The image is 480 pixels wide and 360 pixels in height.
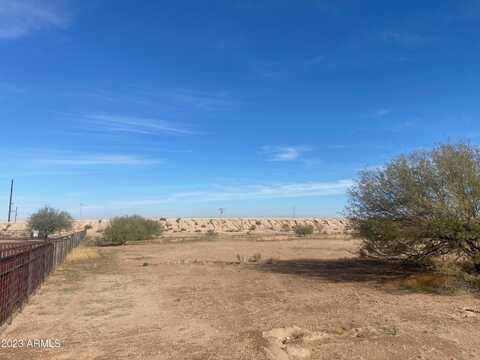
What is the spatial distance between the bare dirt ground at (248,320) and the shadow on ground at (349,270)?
0.27 m

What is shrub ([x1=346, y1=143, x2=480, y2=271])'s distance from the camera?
628 inches

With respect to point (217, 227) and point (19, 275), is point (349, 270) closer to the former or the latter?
point (19, 275)

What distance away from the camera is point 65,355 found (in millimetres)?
8422

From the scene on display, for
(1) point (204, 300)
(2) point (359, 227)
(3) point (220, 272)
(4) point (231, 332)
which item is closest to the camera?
(4) point (231, 332)

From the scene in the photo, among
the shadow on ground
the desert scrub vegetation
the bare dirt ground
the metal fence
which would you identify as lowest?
the bare dirt ground

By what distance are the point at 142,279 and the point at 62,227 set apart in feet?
165

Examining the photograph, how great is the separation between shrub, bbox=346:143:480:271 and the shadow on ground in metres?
1.30

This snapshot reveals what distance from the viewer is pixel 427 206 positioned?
16.4 m

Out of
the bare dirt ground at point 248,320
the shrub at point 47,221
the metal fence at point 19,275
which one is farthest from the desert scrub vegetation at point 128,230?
the metal fence at point 19,275

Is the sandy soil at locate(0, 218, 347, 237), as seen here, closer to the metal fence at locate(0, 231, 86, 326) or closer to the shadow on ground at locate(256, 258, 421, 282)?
the shadow on ground at locate(256, 258, 421, 282)

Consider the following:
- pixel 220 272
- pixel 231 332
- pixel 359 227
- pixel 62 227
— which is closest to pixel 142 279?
pixel 220 272

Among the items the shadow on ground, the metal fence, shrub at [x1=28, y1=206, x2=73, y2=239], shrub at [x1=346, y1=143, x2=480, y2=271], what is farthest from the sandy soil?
the metal fence

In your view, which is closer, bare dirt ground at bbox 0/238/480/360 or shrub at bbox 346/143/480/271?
bare dirt ground at bbox 0/238/480/360

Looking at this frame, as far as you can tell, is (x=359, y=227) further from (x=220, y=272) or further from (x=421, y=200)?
(x=220, y=272)
